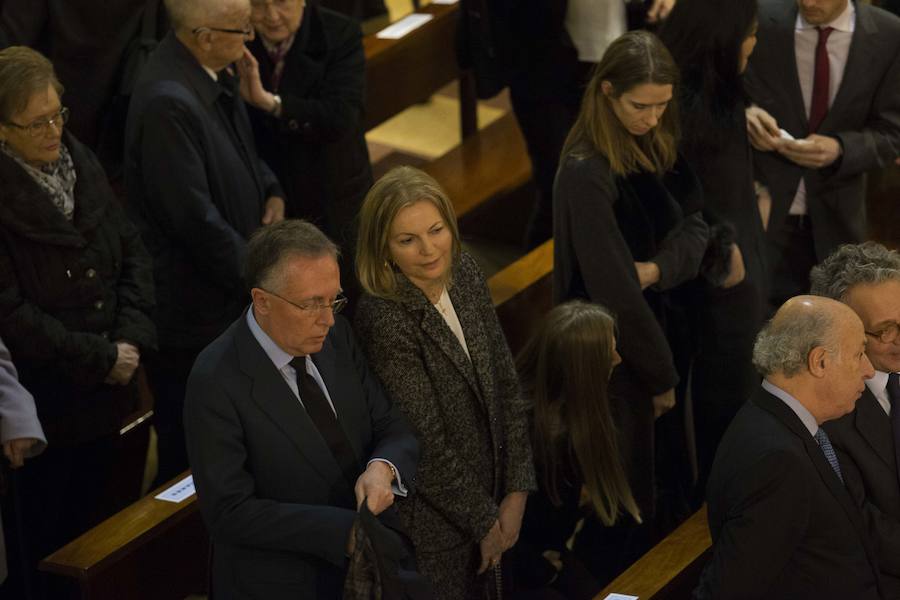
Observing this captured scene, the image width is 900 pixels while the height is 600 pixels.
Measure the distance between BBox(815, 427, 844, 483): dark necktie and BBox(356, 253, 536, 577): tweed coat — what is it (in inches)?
28.6

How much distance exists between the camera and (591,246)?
4.07 metres

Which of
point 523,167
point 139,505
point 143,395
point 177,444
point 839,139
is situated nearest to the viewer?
point 139,505

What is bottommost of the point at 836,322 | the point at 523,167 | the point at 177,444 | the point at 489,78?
the point at 523,167

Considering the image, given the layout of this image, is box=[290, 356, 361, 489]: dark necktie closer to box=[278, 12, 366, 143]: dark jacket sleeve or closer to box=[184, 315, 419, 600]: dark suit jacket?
box=[184, 315, 419, 600]: dark suit jacket

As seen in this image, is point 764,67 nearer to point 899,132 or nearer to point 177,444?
point 899,132

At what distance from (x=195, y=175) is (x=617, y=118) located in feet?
3.76

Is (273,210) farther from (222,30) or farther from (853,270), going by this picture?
(853,270)

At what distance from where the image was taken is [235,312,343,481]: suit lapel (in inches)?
126

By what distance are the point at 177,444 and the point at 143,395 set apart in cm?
74

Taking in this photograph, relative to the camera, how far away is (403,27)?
6.45 m

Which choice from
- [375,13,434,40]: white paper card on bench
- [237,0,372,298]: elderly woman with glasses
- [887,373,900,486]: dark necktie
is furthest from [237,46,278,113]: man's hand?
[887,373,900,486]: dark necktie

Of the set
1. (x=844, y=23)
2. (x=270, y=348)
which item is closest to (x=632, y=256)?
(x=844, y=23)

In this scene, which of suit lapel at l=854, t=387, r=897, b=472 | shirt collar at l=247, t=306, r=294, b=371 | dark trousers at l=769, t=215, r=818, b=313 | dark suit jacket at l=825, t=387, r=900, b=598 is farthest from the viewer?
dark trousers at l=769, t=215, r=818, b=313

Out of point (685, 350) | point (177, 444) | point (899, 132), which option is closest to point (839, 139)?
point (899, 132)
